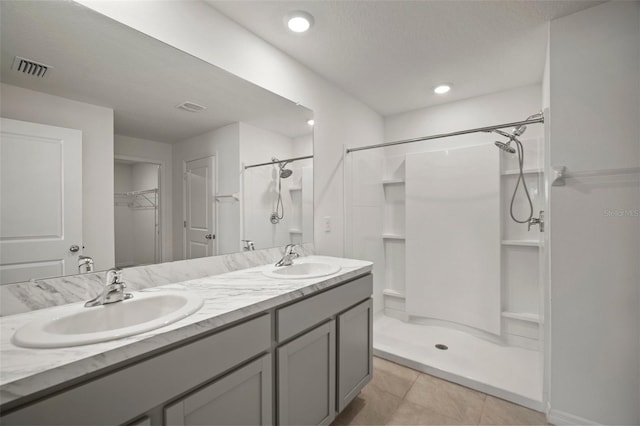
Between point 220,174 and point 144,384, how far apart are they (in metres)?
1.16

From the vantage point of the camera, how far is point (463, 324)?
270cm

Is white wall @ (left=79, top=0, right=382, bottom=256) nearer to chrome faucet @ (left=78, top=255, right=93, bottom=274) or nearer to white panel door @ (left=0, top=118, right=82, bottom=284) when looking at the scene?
white panel door @ (left=0, top=118, right=82, bottom=284)

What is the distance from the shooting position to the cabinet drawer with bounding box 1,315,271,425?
638 millimetres

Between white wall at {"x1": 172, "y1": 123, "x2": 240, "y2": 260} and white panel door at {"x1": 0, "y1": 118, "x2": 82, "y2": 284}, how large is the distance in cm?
41

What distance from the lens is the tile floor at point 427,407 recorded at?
167 centimetres

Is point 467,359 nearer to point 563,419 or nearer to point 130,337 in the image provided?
point 563,419

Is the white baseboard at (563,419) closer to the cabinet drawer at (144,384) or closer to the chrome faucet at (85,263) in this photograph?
the cabinet drawer at (144,384)

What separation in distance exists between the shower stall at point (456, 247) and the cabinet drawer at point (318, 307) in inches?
37.1

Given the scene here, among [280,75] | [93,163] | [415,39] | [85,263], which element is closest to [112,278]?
[85,263]

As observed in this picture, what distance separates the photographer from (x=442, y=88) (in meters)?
2.59

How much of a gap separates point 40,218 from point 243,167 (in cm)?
98

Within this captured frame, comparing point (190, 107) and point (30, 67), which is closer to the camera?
point (30, 67)

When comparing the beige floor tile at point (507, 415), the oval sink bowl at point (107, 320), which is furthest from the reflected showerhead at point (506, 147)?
the oval sink bowl at point (107, 320)

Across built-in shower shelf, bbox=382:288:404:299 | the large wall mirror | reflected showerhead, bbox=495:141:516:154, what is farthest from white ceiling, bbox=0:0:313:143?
built-in shower shelf, bbox=382:288:404:299
